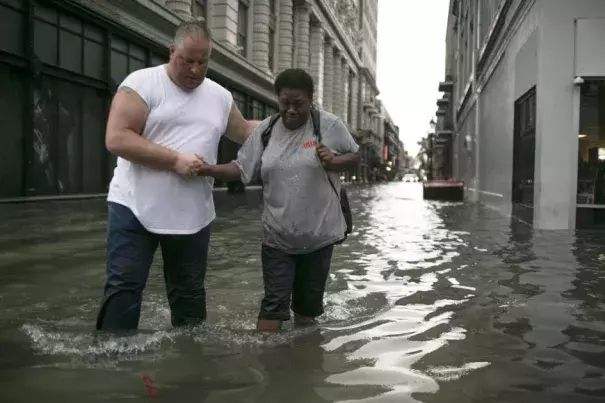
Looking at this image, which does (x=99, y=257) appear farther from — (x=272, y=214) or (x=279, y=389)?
(x=279, y=389)

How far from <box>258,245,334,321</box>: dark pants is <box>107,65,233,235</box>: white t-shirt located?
53 centimetres

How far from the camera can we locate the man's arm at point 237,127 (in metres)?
4.47

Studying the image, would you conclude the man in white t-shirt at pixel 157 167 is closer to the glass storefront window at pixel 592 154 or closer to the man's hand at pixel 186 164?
the man's hand at pixel 186 164

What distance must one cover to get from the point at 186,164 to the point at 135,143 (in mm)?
300

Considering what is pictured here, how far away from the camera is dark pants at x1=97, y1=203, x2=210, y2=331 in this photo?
3.84 m

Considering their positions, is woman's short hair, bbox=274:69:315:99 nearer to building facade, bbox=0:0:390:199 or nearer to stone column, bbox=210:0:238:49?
building facade, bbox=0:0:390:199

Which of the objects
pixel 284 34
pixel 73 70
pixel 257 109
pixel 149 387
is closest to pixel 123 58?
pixel 73 70

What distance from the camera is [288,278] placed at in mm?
4340

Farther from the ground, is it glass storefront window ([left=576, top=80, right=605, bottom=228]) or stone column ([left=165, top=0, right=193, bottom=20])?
stone column ([left=165, top=0, right=193, bottom=20])

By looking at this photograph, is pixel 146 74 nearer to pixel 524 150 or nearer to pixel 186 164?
pixel 186 164

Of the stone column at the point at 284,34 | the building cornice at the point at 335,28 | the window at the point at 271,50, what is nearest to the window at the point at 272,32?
the window at the point at 271,50

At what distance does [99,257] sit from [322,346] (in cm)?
493

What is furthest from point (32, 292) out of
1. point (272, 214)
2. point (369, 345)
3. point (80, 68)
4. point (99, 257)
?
point (80, 68)

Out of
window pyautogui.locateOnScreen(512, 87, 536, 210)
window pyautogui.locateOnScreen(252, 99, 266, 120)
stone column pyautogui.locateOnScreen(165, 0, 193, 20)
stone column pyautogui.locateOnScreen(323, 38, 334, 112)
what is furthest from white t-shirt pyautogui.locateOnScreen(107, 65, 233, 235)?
stone column pyautogui.locateOnScreen(323, 38, 334, 112)
